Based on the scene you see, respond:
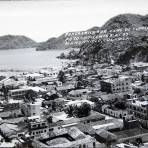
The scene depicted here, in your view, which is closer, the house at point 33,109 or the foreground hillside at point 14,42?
the house at point 33,109

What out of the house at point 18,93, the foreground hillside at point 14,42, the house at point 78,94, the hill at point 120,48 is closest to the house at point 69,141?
the house at point 78,94

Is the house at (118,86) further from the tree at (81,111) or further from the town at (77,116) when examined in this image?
the tree at (81,111)

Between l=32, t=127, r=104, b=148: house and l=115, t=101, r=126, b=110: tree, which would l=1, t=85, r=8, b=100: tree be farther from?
l=32, t=127, r=104, b=148: house

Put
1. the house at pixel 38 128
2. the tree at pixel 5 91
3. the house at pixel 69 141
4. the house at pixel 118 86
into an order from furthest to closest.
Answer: the tree at pixel 5 91 < the house at pixel 118 86 < the house at pixel 38 128 < the house at pixel 69 141

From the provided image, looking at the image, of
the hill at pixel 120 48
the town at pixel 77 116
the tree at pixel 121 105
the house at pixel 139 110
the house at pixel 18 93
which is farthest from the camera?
the hill at pixel 120 48

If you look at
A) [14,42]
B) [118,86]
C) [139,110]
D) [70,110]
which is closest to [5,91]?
[118,86]

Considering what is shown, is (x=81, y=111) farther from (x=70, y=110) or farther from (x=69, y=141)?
(x=69, y=141)

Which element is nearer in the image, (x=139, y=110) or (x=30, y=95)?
(x=139, y=110)

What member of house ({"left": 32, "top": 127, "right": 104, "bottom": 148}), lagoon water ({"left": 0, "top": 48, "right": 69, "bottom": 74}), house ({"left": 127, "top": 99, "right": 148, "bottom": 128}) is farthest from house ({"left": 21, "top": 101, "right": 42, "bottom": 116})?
lagoon water ({"left": 0, "top": 48, "right": 69, "bottom": 74})

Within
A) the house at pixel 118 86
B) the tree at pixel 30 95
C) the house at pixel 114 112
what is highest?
the house at pixel 118 86
